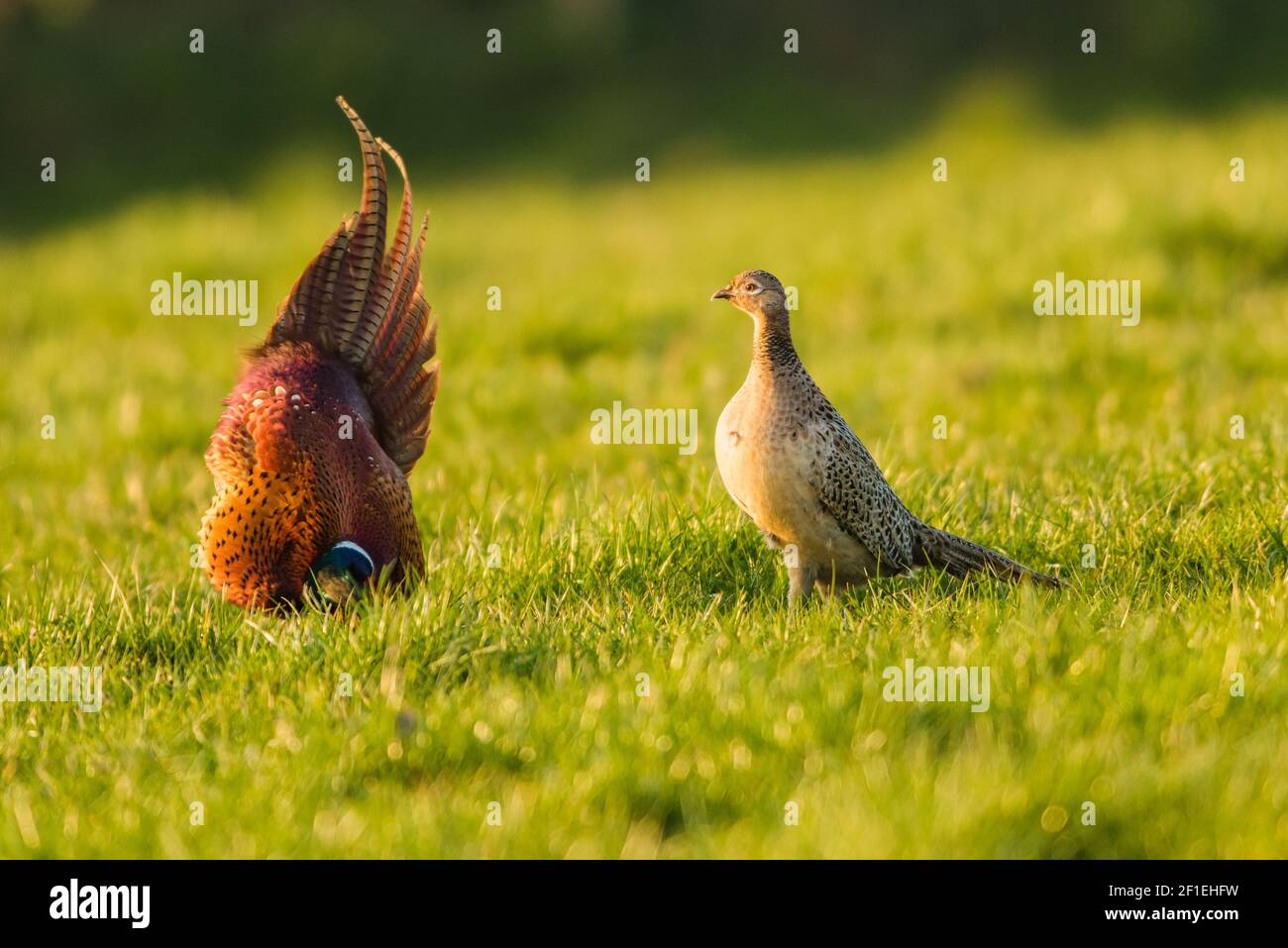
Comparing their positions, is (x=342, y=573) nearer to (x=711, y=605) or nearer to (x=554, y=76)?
(x=711, y=605)

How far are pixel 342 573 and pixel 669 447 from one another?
2803 mm

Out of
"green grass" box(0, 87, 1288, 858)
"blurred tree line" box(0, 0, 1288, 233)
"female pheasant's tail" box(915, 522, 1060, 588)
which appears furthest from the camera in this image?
"blurred tree line" box(0, 0, 1288, 233)

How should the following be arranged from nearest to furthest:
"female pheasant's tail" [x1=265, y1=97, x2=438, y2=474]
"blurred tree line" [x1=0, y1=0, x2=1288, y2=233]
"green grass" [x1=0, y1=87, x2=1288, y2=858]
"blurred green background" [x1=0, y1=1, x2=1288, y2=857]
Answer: "green grass" [x1=0, y1=87, x2=1288, y2=858] < "blurred green background" [x1=0, y1=1, x2=1288, y2=857] < "female pheasant's tail" [x1=265, y1=97, x2=438, y2=474] < "blurred tree line" [x1=0, y1=0, x2=1288, y2=233]

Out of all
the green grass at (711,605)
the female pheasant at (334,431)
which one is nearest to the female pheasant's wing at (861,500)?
the green grass at (711,605)

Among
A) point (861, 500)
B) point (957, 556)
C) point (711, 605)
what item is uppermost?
point (861, 500)

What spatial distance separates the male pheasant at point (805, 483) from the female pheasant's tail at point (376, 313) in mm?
1123

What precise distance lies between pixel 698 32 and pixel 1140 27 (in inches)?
208

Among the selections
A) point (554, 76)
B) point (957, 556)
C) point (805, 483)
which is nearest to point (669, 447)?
point (957, 556)

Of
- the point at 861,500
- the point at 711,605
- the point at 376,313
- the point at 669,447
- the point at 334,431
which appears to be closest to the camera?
the point at 711,605

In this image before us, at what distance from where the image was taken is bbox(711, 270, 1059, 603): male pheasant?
424 centimetres

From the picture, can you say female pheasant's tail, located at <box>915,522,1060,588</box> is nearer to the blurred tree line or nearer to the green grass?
the green grass

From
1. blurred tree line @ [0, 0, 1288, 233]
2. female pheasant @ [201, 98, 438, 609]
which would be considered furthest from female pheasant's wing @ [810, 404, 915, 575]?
blurred tree line @ [0, 0, 1288, 233]

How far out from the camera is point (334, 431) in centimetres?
447

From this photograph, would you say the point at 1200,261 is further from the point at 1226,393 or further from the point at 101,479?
the point at 101,479
